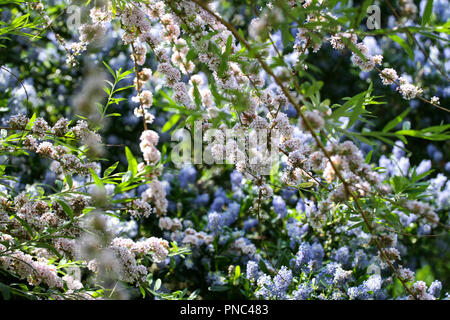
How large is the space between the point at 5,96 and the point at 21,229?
45.6 inches

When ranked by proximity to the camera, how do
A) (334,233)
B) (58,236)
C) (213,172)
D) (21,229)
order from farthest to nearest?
(213,172) < (334,233) < (21,229) < (58,236)

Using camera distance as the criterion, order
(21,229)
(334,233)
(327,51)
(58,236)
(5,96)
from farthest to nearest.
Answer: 1. (327,51)
2. (5,96)
3. (334,233)
4. (21,229)
5. (58,236)

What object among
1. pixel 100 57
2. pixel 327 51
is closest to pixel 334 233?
pixel 100 57

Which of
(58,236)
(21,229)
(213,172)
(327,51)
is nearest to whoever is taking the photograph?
(58,236)

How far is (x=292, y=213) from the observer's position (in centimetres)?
188

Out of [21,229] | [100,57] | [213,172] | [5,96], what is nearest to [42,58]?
[100,57]

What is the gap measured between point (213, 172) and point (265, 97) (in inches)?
53.3

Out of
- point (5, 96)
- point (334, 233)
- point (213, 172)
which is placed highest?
point (5, 96)

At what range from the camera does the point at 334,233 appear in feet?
5.96

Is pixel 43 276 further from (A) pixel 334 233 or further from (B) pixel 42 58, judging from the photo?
(B) pixel 42 58

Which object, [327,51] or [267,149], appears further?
[327,51]

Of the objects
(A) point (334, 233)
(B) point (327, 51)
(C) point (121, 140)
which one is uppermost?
(B) point (327, 51)
